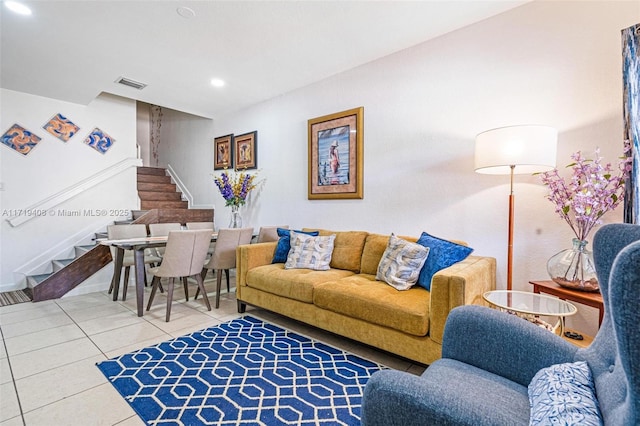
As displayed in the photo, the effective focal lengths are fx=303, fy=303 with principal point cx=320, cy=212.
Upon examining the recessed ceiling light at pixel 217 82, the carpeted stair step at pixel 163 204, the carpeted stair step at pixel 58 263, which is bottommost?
the carpeted stair step at pixel 58 263

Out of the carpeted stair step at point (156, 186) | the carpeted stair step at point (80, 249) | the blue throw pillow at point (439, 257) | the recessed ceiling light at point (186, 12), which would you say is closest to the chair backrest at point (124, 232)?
the carpeted stair step at point (80, 249)

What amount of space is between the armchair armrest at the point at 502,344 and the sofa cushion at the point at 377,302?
56 cm

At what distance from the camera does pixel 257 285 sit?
2916 millimetres

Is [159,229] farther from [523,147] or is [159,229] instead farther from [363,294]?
[523,147]

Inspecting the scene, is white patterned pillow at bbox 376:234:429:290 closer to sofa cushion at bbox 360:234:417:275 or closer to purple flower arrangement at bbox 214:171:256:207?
sofa cushion at bbox 360:234:417:275

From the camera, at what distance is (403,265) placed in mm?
2363

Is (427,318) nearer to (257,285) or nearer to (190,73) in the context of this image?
(257,285)

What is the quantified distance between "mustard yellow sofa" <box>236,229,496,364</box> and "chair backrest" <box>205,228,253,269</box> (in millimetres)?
406

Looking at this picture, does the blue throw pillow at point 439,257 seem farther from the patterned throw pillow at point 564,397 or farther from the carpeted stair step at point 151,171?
the carpeted stair step at point 151,171

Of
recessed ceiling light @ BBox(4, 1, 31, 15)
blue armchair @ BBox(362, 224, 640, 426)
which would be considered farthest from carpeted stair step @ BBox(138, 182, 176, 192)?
blue armchair @ BBox(362, 224, 640, 426)

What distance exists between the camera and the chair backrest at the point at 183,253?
9.57 ft

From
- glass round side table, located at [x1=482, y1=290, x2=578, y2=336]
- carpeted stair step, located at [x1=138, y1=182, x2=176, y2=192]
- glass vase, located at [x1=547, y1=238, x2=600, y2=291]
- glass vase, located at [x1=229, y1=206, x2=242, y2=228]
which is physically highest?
carpeted stair step, located at [x1=138, y1=182, x2=176, y2=192]

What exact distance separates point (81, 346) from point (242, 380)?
4.80ft

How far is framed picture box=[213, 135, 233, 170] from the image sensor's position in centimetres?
501
